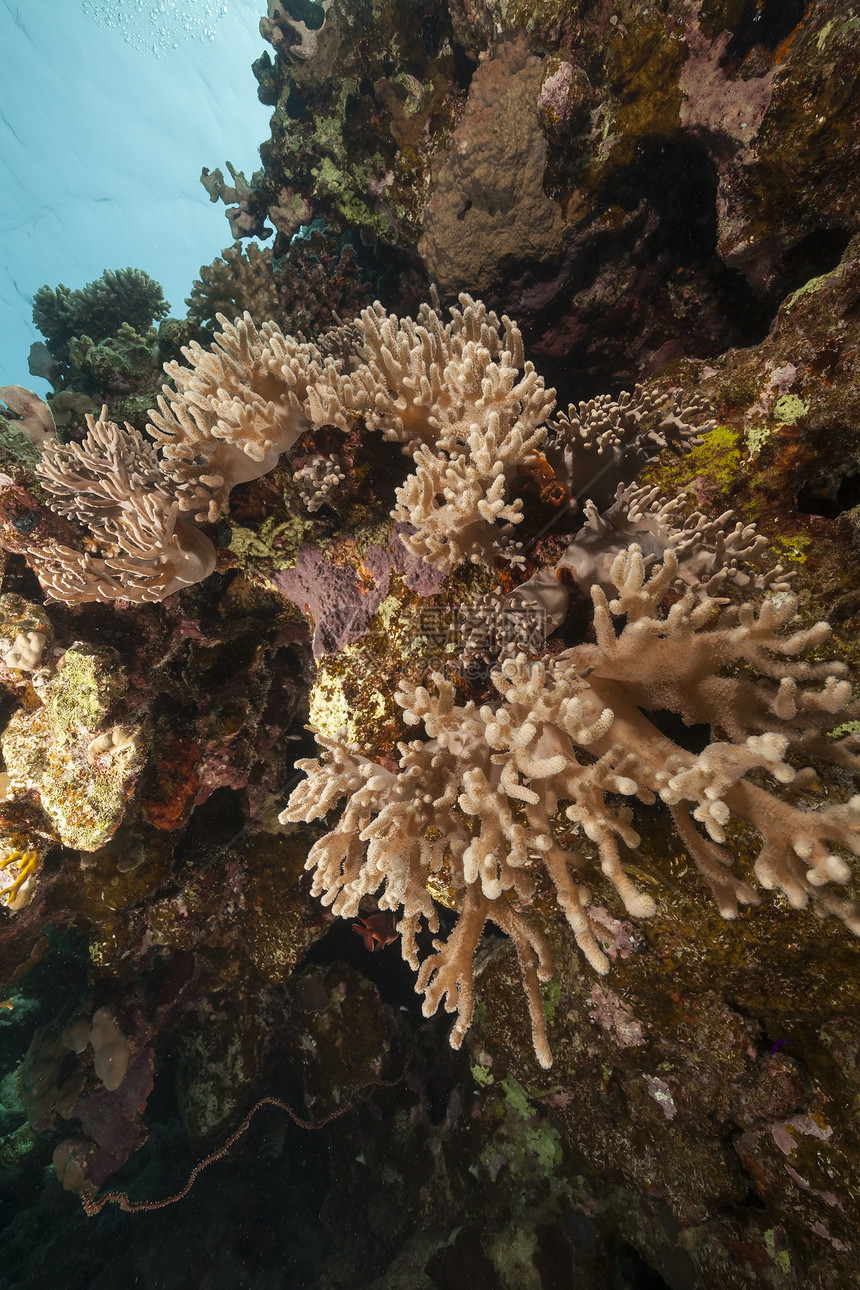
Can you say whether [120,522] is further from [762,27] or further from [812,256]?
[762,27]

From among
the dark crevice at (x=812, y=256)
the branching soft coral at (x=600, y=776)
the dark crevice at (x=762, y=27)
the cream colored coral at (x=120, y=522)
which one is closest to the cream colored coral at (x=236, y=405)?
the cream colored coral at (x=120, y=522)

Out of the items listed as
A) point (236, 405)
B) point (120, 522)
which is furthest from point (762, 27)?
point (120, 522)

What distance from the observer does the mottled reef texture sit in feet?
8.91

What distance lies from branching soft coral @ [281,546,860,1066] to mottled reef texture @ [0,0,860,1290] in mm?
373

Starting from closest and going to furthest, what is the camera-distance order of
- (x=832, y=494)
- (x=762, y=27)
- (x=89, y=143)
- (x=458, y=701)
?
(x=832, y=494) < (x=458, y=701) < (x=762, y=27) < (x=89, y=143)

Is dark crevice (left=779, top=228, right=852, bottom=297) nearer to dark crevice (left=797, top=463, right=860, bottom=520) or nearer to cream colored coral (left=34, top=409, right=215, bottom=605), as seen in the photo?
dark crevice (left=797, top=463, right=860, bottom=520)

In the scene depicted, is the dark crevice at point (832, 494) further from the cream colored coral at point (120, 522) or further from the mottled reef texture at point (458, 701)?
the cream colored coral at point (120, 522)

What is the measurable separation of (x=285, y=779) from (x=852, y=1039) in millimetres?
4415

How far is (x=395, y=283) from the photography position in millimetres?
6340

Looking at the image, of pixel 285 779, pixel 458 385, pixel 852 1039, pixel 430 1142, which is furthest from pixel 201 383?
pixel 430 1142

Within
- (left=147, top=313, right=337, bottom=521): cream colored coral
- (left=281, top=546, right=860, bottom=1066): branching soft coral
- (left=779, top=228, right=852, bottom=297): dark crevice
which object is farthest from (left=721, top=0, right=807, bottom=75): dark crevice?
(left=281, top=546, right=860, bottom=1066): branching soft coral

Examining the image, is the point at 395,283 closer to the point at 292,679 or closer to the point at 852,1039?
the point at 292,679

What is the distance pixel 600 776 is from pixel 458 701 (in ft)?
3.02

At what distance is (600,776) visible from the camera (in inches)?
76.4
